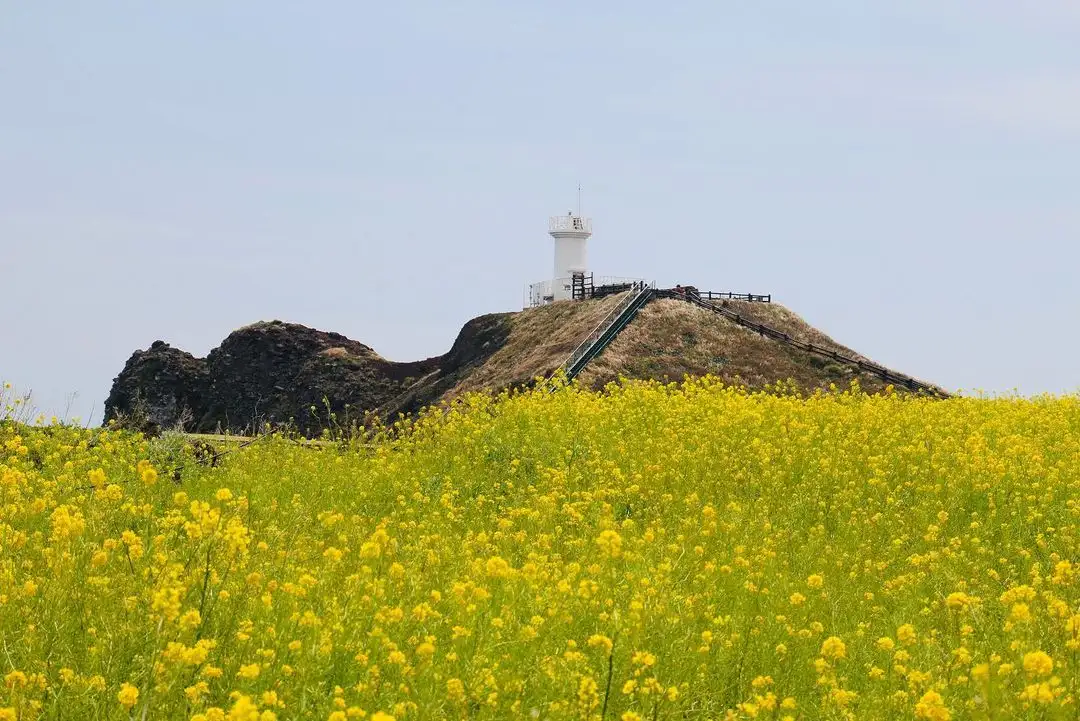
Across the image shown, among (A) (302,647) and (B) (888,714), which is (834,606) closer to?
(B) (888,714)

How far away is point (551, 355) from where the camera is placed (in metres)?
45.2

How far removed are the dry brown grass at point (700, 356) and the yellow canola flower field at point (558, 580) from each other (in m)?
21.3

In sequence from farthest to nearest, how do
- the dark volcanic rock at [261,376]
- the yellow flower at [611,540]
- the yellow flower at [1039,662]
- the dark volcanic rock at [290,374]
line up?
the dark volcanic rock at [261,376] → the dark volcanic rock at [290,374] → the yellow flower at [611,540] → the yellow flower at [1039,662]

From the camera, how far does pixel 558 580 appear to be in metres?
9.04

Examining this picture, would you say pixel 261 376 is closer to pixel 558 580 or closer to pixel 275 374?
pixel 275 374

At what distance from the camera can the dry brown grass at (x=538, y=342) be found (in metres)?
44.4

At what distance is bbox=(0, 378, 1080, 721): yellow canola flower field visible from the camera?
6.45 meters

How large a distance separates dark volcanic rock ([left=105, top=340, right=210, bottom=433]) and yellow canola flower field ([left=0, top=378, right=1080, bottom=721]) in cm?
4283

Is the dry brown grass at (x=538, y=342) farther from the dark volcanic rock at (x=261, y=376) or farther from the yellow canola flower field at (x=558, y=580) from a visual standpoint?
the yellow canola flower field at (x=558, y=580)

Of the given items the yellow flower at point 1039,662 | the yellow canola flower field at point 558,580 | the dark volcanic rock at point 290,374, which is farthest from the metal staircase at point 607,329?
the yellow flower at point 1039,662

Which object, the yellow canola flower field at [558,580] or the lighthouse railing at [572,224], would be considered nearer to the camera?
the yellow canola flower field at [558,580]

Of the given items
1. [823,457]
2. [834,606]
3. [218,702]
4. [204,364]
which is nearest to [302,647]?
[218,702]

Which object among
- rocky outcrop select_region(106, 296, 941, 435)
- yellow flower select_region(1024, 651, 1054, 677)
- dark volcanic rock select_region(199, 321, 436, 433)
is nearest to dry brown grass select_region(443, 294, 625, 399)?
rocky outcrop select_region(106, 296, 941, 435)

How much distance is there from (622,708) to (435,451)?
12769mm
